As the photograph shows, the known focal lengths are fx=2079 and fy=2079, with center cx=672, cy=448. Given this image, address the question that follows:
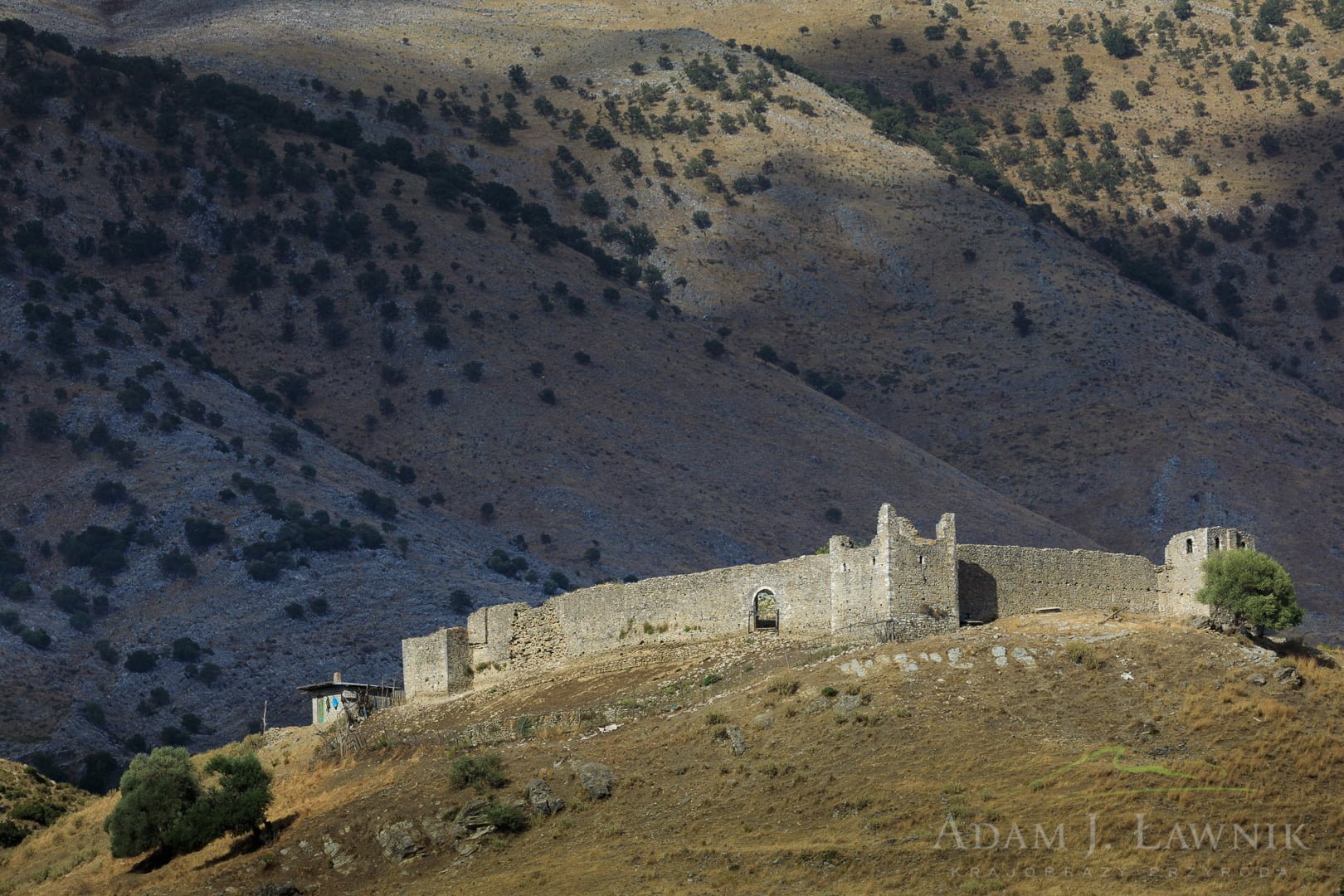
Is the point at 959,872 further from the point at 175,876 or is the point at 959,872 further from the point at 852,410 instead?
the point at 852,410

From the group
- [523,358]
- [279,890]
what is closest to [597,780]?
[279,890]

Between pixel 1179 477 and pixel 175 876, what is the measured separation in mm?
87421

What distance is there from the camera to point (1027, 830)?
3706 cm

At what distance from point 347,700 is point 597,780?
19.2 meters

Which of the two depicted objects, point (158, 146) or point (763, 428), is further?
point (158, 146)

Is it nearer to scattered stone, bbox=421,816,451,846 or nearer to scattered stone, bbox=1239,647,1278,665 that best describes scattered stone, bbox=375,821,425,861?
scattered stone, bbox=421,816,451,846

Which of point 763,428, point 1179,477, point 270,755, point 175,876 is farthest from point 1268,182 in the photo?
point 175,876

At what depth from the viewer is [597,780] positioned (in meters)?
42.3

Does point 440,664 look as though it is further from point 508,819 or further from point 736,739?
point 736,739

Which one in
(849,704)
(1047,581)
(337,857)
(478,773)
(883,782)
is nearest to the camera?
(883,782)

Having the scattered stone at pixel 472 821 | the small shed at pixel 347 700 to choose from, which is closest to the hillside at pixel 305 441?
the small shed at pixel 347 700

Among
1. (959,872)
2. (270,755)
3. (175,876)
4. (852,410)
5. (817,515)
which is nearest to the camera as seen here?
(959,872)

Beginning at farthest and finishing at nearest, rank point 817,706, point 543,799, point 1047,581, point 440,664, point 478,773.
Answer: point 440,664, point 1047,581, point 478,773, point 817,706, point 543,799

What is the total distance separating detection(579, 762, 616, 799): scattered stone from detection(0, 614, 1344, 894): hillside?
0.10 meters
